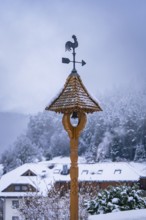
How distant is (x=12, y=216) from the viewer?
30.8m

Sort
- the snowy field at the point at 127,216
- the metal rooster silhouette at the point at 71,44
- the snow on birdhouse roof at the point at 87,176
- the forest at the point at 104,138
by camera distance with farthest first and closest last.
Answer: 1. the forest at the point at 104,138
2. the snow on birdhouse roof at the point at 87,176
3. the snowy field at the point at 127,216
4. the metal rooster silhouette at the point at 71,44

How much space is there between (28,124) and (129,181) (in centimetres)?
4703

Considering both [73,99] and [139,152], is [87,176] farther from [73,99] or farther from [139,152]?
[73,99]

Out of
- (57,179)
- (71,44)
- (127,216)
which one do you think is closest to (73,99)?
(71,44)

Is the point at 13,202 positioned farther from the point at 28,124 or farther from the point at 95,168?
the point at 28,124

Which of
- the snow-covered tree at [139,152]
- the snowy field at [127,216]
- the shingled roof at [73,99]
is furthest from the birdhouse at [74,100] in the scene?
the snow-covered tree at [139,152]

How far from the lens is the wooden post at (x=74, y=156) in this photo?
551 centimetres

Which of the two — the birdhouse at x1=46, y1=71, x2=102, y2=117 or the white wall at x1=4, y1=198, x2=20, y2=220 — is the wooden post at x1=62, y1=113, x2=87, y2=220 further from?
the white wall at x1=4, y1=198, x2=20, y2=220

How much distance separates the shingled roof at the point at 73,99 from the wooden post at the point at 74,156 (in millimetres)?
158

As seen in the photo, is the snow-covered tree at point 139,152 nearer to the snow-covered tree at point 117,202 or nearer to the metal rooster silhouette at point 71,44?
the snow-covered tree at point 117,202

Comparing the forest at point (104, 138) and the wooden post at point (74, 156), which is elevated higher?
the forest at point (104, 138)

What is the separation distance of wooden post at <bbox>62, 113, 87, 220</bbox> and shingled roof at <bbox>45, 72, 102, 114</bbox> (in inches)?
6.2

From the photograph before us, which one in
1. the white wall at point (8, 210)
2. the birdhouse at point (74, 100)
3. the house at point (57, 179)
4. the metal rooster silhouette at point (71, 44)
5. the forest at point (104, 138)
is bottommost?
the white wall at point (8, 210)

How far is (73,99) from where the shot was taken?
18.2 ft
